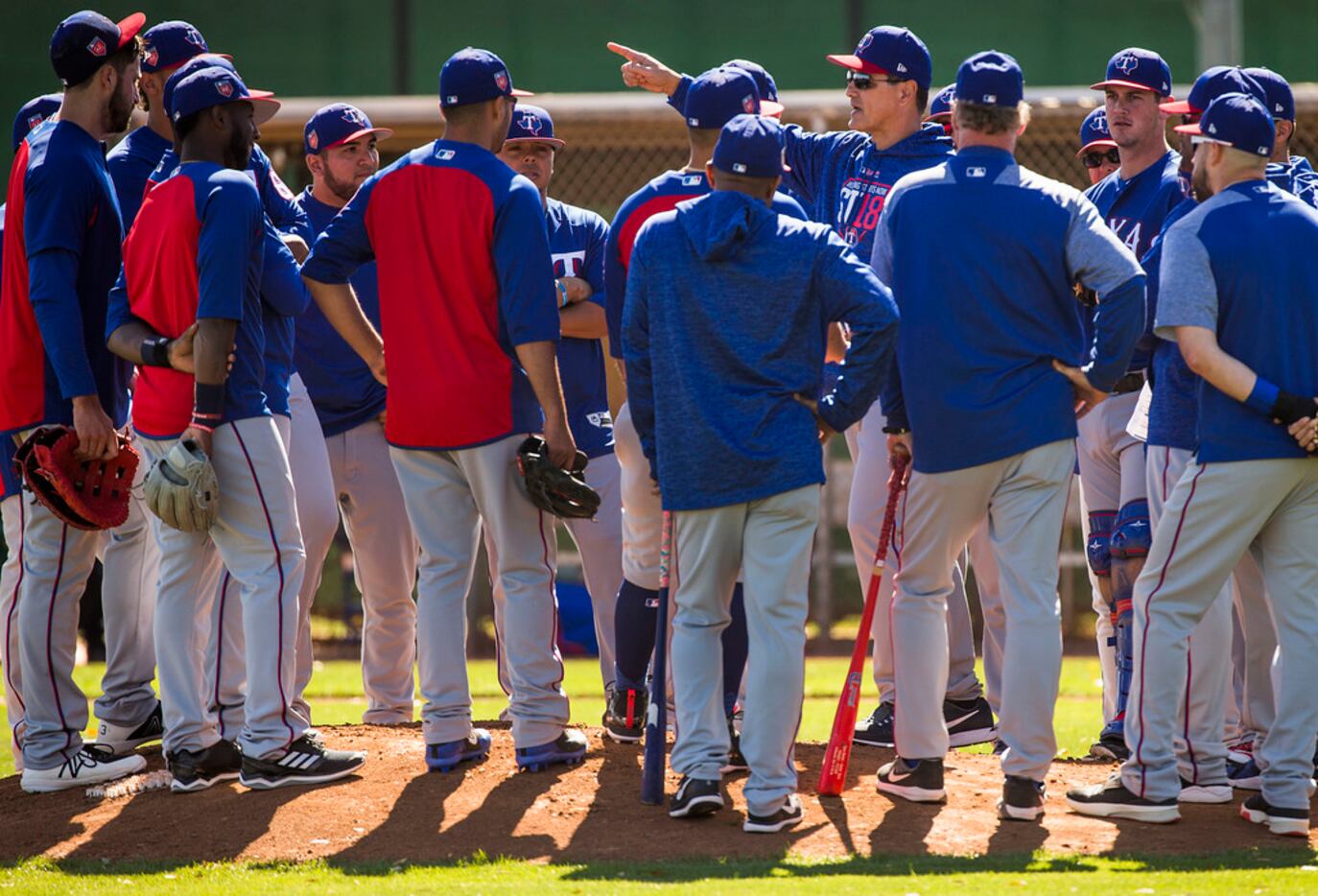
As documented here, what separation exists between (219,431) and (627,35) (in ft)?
31.9

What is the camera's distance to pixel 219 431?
595cm

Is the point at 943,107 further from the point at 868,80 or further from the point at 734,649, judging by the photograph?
the point at 734,649

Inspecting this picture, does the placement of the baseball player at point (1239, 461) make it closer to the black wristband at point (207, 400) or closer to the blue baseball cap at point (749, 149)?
the blue baseball cap at point (749, 149)

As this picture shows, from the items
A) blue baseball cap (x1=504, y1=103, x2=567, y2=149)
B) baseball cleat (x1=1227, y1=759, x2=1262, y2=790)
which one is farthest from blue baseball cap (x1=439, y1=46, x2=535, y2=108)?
baseball cleat (x1=1227, y1=759, x2=1262, y2=790)

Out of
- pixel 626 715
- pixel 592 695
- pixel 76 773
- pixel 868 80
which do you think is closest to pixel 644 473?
pixel 626 715

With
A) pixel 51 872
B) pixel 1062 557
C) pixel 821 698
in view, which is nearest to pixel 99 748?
pixel 51 872

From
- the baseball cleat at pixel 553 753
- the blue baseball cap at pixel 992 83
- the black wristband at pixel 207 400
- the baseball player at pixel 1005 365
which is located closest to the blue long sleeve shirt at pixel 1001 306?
the baseball player at pixel 1005 365

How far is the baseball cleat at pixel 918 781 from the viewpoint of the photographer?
225 inches

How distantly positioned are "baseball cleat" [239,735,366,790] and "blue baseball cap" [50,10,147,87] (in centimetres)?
255

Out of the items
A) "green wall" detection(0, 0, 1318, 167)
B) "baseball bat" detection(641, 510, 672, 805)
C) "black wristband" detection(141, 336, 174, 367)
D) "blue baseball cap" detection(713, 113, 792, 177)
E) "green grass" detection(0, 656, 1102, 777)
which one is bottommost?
"green grass" detection(0, 656, 1102, 777)

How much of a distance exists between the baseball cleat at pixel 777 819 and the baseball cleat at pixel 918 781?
422mm

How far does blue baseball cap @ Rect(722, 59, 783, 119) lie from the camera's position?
6.09m

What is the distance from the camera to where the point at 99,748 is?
6.53 metres

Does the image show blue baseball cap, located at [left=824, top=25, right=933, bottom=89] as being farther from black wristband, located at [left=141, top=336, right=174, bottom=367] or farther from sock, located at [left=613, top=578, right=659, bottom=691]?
black wristband, located at [left=141, top=336, right=174, bottom=367]
